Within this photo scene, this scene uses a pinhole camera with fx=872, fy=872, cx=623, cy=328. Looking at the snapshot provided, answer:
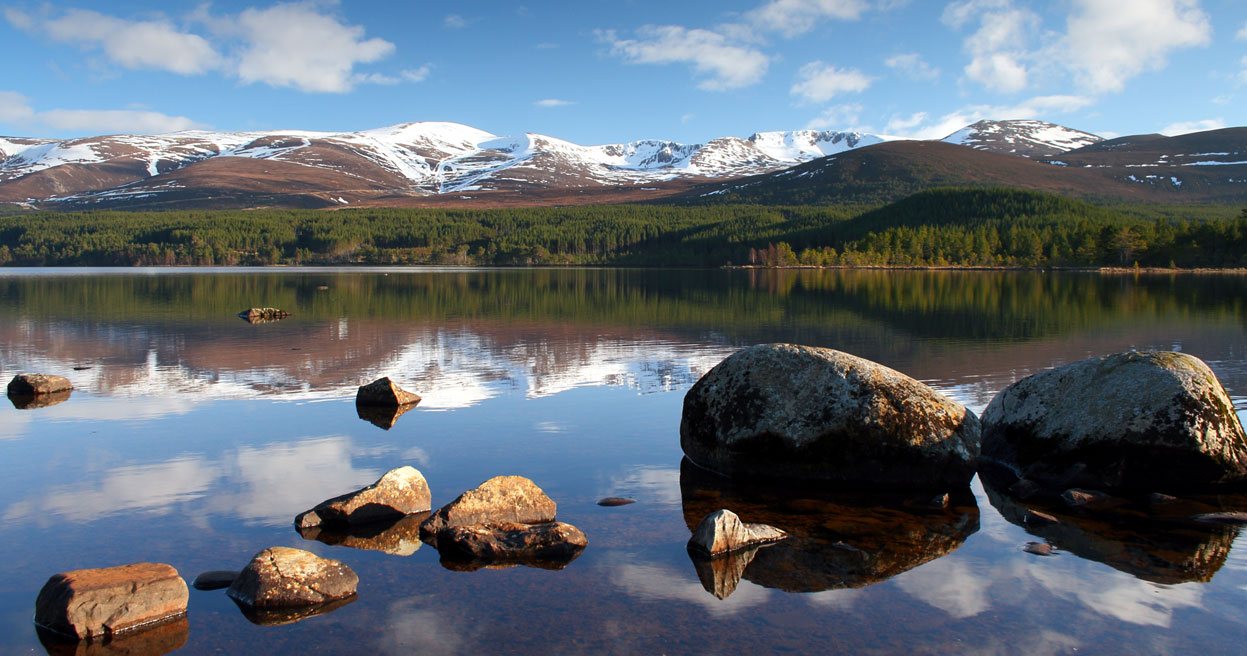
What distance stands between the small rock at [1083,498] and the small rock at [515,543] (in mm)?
7777

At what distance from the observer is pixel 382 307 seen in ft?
191

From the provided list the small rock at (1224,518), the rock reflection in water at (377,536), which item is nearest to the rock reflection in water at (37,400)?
the rock reflection in water at (377,536)

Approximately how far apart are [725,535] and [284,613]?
17.5 feet

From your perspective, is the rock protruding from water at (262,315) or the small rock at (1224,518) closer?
the small rock at (1224,518)

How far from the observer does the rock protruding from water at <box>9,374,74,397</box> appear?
23094mm

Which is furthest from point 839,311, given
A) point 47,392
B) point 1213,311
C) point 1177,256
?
point 1177,256

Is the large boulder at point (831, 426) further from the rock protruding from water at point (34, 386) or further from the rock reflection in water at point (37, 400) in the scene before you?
the rock protruding from water at point (34, 386)

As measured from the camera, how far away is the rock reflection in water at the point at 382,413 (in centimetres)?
1962

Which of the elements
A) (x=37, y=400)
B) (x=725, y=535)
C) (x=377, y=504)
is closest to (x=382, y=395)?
(x=377, y=504)

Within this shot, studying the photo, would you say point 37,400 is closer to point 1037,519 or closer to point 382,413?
point 382,413

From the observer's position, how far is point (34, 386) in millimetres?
23125

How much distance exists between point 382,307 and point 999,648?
53602 mm

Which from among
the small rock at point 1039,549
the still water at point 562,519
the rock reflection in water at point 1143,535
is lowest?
the rock reflection in water at point 1143,535

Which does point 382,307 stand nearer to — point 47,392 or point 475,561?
point 47,392
